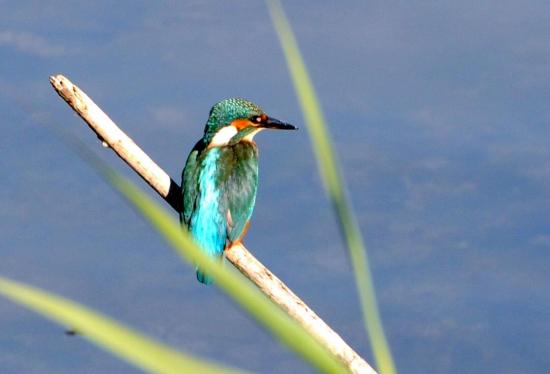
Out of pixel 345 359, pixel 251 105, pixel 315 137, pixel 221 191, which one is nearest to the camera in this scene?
pixel 315 137

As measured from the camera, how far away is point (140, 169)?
489cm

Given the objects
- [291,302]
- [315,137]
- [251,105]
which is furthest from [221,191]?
[315,137]

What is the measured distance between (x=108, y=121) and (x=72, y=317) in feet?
12.5

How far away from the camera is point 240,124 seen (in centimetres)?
588

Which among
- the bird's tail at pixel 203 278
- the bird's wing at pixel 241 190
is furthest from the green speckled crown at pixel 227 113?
the bird's tail at pixel 203 278

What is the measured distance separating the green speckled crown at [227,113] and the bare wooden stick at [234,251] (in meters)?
0.58

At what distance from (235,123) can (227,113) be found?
0.23ft

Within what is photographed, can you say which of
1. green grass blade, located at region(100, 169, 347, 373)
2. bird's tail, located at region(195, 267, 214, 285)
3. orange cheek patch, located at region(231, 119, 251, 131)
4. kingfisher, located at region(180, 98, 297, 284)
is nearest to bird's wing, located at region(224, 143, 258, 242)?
kingfisher, located at region(180, 98, 297, 284)

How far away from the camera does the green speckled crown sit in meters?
5.79

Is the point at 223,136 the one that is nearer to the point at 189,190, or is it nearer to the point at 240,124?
the point at 240,124

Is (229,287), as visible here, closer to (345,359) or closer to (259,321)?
(259,321)

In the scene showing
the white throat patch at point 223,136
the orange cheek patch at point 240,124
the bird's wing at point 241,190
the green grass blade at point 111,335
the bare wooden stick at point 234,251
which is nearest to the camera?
the green grass blade at point 111,335

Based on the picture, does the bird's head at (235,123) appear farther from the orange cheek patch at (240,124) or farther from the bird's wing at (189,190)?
the bird's wing at (189,190)

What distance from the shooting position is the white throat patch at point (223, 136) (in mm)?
5730
